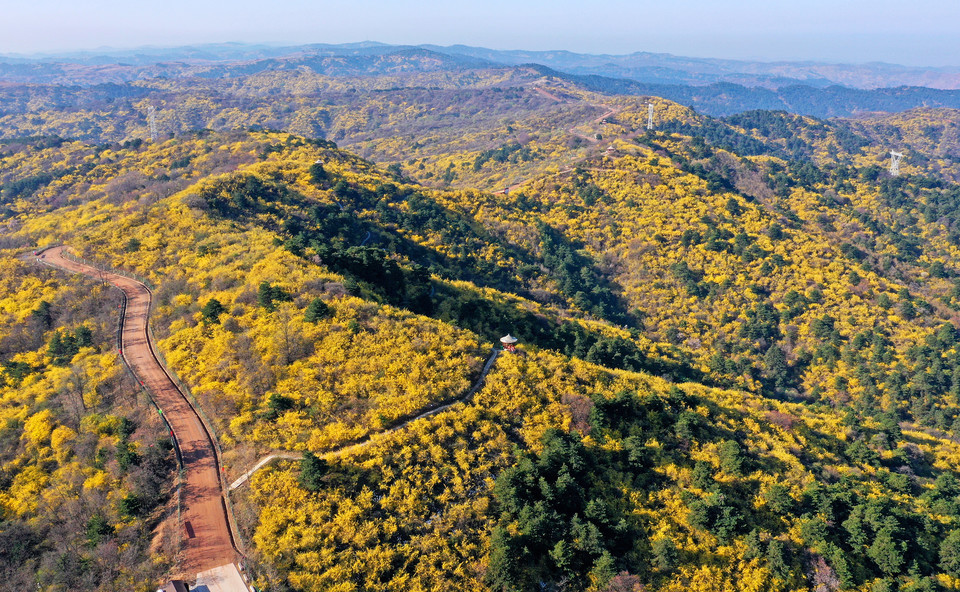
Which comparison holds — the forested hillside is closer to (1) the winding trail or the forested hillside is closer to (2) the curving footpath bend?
(1) the winding trail

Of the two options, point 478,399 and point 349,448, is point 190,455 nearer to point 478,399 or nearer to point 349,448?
point 349,448

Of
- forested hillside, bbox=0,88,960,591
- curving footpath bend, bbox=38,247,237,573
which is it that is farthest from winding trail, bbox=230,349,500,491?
curving footpath bend, bbox=38,247,237,573

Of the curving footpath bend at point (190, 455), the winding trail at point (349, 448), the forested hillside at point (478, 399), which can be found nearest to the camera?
the curving footpath bend at point (190, 455)

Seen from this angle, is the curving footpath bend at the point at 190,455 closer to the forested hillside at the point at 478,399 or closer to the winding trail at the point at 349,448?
the forested hillside at the point at 478,399

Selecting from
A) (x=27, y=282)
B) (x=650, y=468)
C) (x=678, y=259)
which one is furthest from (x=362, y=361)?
(x=678, y=259)

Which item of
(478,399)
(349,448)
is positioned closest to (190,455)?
(349,448)

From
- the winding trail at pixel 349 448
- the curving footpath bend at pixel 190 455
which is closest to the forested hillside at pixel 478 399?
the winding trail at pixel 349 448

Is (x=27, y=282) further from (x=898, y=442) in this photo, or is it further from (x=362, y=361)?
(x=898, y=442)
